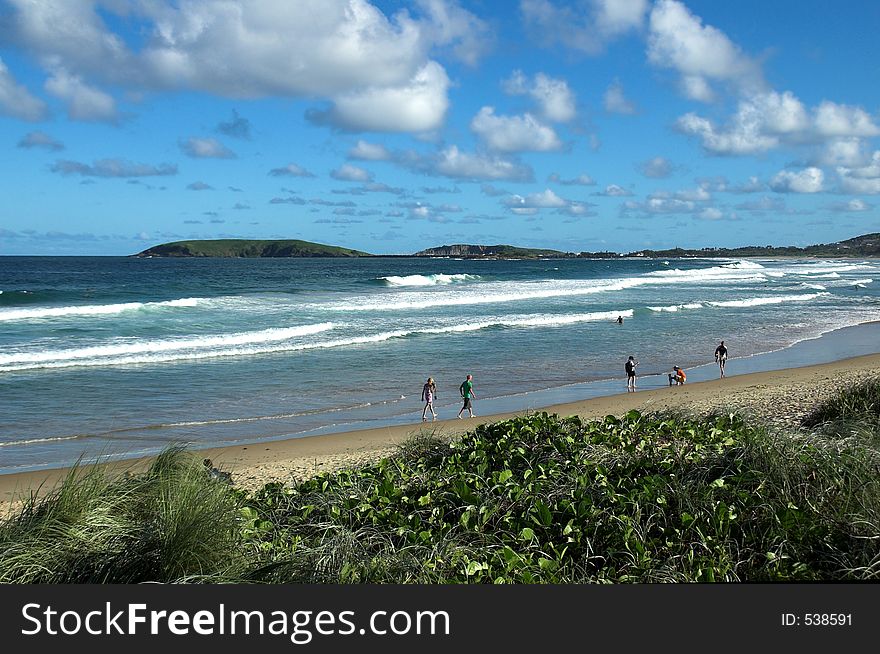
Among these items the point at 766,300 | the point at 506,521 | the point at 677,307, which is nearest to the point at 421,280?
the point at 677,307

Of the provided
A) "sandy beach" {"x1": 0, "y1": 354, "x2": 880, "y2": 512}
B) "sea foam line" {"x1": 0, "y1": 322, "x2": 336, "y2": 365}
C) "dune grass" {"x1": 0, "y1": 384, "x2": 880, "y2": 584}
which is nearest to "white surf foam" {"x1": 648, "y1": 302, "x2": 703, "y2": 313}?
"sea foam line" {"x1": 0, "y1": 322, "x2": 336, "y2": 365}

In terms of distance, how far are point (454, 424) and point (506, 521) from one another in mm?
8335

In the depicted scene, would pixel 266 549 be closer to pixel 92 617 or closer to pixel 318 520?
pixel 318 520

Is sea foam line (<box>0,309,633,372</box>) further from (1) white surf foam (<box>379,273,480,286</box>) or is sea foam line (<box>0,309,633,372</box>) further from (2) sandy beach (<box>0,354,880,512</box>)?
(1) white surf foam (<box>379,273,480,286</box>)

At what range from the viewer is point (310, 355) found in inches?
986

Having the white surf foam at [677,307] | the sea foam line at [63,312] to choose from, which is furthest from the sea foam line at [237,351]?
the sea foam line at [63,312]

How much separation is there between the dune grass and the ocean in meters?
3.22

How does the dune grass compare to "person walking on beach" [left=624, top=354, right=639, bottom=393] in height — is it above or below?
above

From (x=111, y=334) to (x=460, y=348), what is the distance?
47.7ft

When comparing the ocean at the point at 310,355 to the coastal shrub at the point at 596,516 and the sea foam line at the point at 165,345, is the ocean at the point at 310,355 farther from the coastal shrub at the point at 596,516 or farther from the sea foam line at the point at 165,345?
the coastal shrub at the point at 596,516

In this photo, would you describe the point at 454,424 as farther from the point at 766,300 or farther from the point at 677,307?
the point at 766,300

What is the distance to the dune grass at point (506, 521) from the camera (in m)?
4.59

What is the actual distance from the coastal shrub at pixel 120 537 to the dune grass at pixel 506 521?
0.5 inches

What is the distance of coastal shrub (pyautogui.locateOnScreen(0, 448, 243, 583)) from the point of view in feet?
14.6
